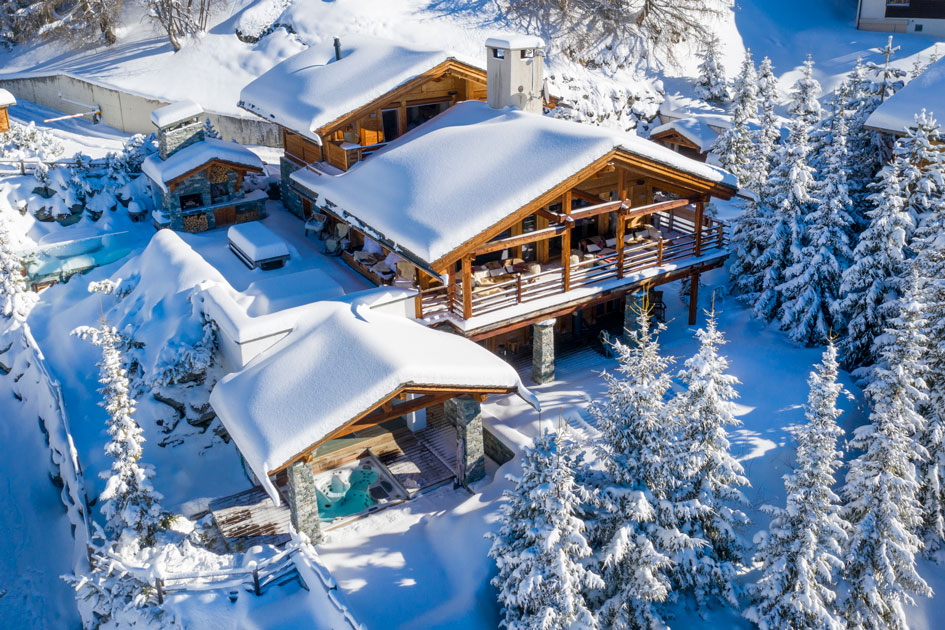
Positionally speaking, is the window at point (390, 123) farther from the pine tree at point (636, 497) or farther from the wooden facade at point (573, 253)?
the pine tree at point (636, 497)

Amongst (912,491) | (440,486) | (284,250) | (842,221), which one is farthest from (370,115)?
(912,491)

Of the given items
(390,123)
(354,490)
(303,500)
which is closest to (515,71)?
(390,123)

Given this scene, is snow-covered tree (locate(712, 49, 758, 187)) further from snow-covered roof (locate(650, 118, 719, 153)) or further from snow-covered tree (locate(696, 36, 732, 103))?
snow-covered tree (locate(696, 36, 732, 103))

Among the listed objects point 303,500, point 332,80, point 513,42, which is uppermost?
point 513,42

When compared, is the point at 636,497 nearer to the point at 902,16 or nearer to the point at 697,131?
the point at 697,131

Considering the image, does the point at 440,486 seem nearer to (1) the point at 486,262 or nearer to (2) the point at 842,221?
(1) the point at 486,262

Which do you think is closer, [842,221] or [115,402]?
[115,402]
